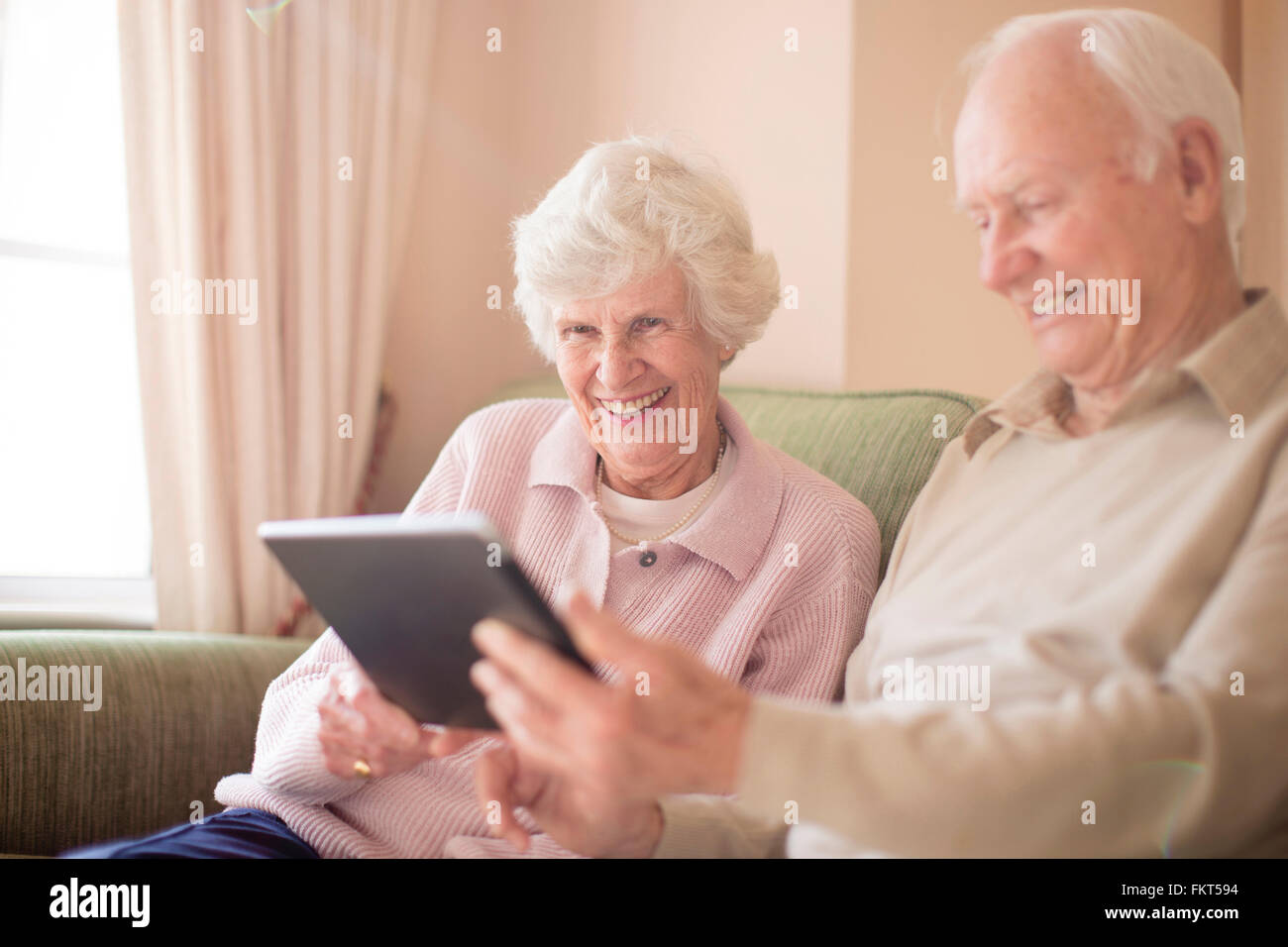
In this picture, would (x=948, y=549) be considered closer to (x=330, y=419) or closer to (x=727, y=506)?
(x=727, y=506)

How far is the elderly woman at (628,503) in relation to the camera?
115 cm

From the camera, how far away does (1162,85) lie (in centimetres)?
74

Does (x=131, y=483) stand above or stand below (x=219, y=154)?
below

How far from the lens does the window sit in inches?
79.2

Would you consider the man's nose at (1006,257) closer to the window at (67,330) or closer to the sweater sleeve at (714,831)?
the sweater sleeve at (714,831)

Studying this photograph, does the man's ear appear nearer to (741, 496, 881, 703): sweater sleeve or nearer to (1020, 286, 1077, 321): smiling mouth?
(1020, 286, 1077, 321): smiling mouth

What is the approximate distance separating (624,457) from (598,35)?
150 cm

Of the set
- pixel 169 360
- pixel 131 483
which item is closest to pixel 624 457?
pixel 169 360

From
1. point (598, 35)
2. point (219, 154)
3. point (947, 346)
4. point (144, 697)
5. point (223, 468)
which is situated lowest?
point (144, 697)

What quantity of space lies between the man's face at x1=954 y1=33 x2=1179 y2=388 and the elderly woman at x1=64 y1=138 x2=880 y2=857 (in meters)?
0.48

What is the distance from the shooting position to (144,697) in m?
1.46
